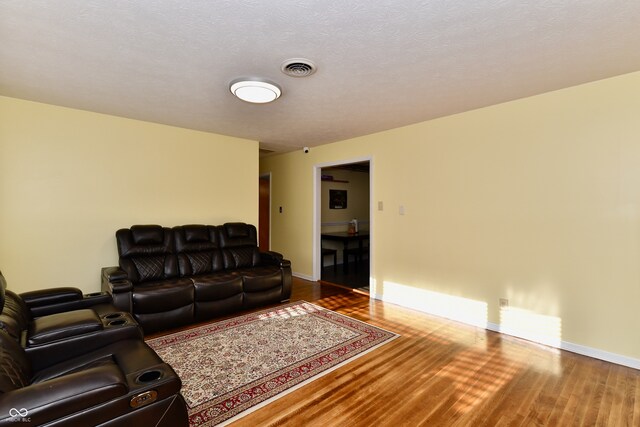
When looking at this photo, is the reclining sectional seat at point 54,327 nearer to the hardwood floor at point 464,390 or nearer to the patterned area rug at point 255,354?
the patterned area rug at point 255,354

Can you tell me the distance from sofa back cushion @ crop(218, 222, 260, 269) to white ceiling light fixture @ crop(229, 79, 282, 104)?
2195 millimetres

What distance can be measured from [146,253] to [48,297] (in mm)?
1232

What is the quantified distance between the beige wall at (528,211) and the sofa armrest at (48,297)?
3550 mm

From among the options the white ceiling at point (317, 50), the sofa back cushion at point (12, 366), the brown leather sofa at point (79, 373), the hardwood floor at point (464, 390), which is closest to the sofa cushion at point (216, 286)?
the brown leather sofa at point (79, 373)

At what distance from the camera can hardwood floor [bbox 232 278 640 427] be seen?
1893 mm

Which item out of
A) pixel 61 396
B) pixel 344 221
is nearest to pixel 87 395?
pixel 61 396

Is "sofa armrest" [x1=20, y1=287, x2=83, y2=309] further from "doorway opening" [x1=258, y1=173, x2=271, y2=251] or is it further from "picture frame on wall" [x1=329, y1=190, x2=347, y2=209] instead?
"picture frame on wall" [x1=329, y1=190, x2=347, y2=209]

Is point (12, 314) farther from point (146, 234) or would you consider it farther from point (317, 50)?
point (317, 50)

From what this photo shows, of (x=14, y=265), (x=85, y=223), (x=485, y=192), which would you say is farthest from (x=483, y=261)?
(x=14, y=265)

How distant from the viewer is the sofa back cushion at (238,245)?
4.22 meters

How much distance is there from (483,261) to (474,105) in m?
1.74

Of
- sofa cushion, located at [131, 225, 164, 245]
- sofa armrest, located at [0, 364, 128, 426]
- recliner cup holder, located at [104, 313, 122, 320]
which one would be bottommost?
recliner cup holder, located at [104, 313, 122, 320]

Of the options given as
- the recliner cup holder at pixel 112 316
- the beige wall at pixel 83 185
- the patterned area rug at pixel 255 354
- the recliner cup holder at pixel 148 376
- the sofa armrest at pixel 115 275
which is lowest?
the patterned area rug at pixel 255 354

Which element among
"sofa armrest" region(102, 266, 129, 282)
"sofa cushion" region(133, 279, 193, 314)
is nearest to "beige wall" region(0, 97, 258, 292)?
"sofa armrest" region(102, 266, 129, 282)
